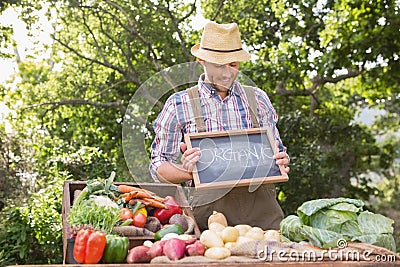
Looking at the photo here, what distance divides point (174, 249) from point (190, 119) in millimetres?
1271

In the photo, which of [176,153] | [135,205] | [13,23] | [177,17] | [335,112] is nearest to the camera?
[135,205]

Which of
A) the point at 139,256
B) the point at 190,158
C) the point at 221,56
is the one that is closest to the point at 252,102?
the point at 221,56

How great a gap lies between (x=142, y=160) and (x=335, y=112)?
911 cm

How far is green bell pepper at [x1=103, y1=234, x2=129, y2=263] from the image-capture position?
97.0 inches

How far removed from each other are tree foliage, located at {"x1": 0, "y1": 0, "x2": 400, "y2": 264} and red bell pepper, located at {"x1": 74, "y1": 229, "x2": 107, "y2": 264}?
243 inches

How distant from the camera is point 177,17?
412 inches

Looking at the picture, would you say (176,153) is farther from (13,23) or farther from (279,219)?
(13,23)

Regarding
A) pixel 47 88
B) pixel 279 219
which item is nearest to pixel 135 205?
pixel 279 219

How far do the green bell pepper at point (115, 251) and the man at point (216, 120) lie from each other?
976 millimetres

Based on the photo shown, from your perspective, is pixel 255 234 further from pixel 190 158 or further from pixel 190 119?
pixel 190 119

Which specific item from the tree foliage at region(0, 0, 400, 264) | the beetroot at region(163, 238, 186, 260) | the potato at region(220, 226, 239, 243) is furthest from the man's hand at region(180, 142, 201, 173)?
the tree foliage at region(0, 0, 400, 264)

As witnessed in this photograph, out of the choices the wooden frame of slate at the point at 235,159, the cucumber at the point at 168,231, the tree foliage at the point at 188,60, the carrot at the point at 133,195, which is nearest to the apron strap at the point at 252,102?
the wooden frame of slate at the point at 235,159

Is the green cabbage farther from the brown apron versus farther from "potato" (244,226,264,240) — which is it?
the brown apron

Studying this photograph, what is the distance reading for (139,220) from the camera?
10.1 feet
